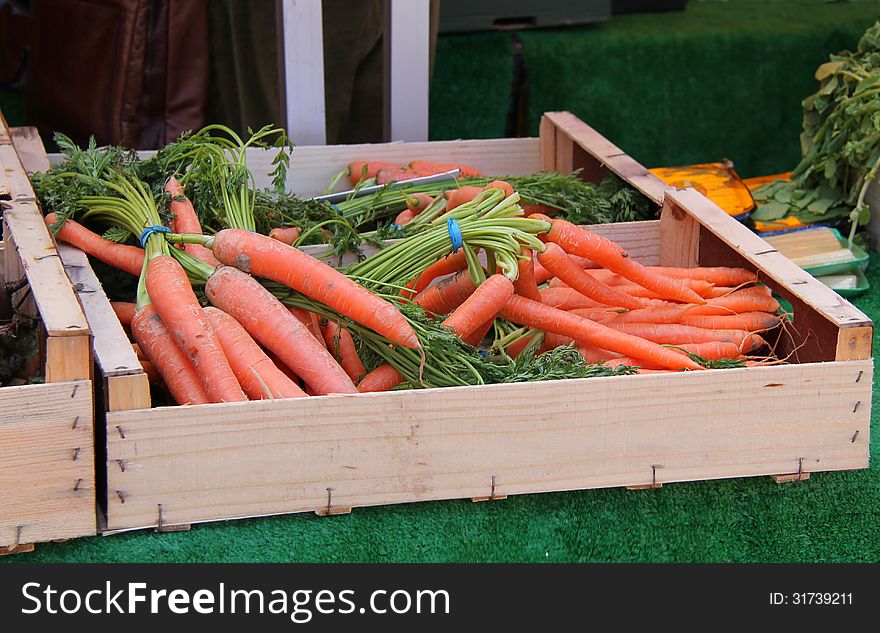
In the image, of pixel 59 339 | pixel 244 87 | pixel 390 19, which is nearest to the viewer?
pixel 59 339

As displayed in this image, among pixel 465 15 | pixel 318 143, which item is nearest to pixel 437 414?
pixel 318 143

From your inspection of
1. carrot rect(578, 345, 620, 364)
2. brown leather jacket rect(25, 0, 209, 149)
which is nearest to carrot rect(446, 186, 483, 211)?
carrot rect(578, 345, 620, 364)

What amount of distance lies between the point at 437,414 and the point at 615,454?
335 mm

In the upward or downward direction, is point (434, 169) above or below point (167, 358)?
above

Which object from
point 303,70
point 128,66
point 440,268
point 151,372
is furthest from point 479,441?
point 128,66

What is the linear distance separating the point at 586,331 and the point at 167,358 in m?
0.81

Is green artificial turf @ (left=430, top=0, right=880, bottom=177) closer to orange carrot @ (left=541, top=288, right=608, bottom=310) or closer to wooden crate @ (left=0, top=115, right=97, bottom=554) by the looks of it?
orange carrot @ (left=541, top=288, right=608, bottom=310)

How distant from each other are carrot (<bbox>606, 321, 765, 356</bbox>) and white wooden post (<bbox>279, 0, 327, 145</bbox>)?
130 cm

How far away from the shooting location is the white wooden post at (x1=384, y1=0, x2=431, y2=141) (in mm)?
3027

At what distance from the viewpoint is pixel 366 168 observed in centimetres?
289

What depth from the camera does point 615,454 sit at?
1.81 metres

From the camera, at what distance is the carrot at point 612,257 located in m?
2.18

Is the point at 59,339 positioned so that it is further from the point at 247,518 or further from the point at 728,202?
the point at 728,202

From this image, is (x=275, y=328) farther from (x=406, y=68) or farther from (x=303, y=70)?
(x=406, y=68)
